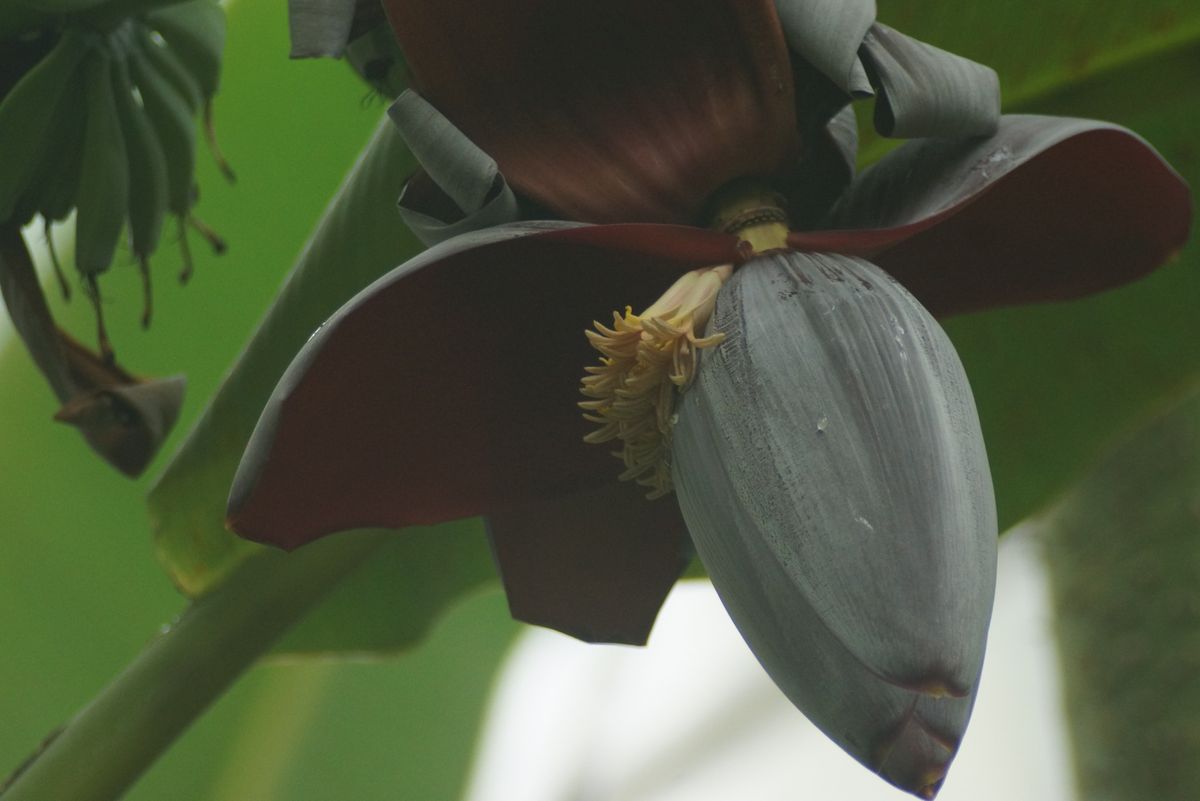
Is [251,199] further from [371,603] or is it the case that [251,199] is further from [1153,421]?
[1153,421]

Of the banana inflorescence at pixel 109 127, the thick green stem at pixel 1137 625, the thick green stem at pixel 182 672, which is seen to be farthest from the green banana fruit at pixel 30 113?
the thick green stem at pixel 1137 625

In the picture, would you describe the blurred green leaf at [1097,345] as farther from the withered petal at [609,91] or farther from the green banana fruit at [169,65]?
the green banana fruit at [169,65]

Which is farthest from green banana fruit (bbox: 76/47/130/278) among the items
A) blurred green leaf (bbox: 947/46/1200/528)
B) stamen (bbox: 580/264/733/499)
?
blurred green leaf (bbox: 947/46/1200/528)

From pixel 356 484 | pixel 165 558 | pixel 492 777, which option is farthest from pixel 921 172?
pixel 492 777

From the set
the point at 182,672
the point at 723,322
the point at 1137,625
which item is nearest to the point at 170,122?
the point at 182,672

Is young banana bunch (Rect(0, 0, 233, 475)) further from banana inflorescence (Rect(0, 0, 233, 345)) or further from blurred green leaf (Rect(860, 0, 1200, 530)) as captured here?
blurred green leaf (Rect(860, 0, 1200, 530))

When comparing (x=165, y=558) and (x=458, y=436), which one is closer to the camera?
(x=458, y=436)
